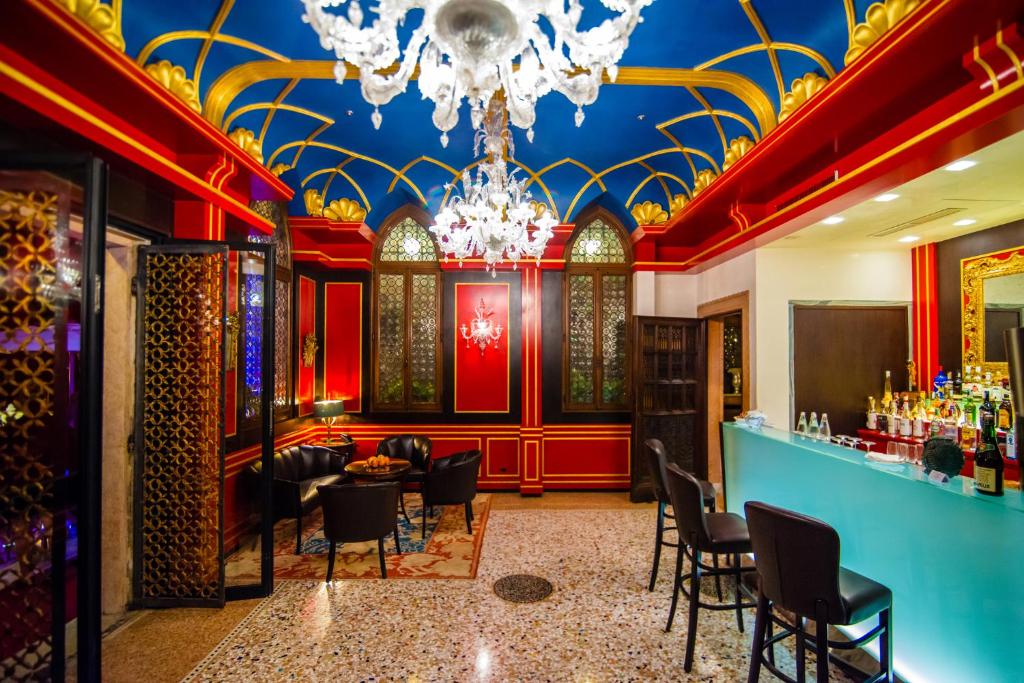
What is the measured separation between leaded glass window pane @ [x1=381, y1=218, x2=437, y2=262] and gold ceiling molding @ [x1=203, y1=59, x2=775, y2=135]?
2.78 meters

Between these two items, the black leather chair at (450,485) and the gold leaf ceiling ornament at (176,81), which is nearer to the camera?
the gold leaf ceiling ornament at (176,81)

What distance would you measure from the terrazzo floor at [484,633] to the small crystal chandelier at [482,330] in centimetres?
286

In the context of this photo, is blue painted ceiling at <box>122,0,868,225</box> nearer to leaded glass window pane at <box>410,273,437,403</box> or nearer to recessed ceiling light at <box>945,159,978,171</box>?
recessed ceiling light at <box>945,159,978,171</box>

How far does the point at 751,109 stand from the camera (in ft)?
11.9

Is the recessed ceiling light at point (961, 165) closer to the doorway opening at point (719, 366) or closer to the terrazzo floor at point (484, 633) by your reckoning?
the doorway opening at point (719, 366)

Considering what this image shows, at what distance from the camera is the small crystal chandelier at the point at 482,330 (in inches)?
243

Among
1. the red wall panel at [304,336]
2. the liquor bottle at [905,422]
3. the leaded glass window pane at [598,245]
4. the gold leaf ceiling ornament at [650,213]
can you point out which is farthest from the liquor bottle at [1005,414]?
the red wall panel at [304,336]

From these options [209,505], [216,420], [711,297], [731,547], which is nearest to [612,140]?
[711,297]

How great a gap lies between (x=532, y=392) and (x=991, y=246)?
450 centimetres

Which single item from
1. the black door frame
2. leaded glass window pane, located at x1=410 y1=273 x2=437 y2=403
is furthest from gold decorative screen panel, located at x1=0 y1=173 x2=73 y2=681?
leaded glass window pane, located at x1=410 y1=273 x2=437 y2=403

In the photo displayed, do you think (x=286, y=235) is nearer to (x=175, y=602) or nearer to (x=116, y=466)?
(x=116, y=466)

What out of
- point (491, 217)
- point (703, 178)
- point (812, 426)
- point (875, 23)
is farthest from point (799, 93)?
point (812, 426)

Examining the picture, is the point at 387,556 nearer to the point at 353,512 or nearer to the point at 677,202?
the point at 353,512

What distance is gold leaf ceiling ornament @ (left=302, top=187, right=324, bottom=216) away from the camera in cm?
548
